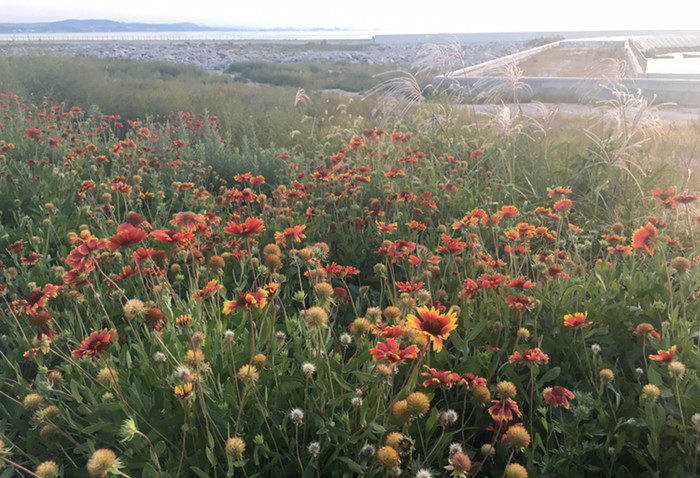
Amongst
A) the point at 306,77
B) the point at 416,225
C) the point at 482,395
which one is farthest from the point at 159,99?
the point at 306,77

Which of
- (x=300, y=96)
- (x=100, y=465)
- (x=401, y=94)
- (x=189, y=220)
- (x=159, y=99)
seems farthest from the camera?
(x=159, y=99)

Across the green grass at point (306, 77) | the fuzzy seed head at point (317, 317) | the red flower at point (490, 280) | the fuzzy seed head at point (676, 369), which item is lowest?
the fuzzy seed head at point (676, 369)

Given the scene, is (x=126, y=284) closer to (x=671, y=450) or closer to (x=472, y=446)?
(x=472, y=446)

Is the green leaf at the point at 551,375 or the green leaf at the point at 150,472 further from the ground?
the green leaf at the point at 150,472

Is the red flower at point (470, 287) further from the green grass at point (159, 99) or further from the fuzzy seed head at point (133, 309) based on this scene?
the green grass at point (159, 99)

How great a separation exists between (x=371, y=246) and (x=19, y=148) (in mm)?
4029

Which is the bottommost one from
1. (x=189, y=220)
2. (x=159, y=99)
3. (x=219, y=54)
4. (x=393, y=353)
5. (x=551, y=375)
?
(x=551, y=375)

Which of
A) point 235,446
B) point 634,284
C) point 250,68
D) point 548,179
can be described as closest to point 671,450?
point 634,284

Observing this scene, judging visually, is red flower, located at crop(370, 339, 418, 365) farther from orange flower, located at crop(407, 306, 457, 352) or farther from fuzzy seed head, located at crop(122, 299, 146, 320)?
fuzzy seed head, located at crop(122, 299, 146, 320)

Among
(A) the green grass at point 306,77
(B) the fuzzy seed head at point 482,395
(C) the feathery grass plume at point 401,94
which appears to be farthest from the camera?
(A) the green grass at point 306,77

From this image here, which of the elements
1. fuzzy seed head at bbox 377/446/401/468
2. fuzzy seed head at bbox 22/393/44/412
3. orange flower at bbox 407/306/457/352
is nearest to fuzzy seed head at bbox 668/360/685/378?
orange flower at bbox 407/306/457/352

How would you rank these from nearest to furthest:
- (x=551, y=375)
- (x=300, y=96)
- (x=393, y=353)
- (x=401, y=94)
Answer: (x=393, y=353) < (x=551, y=375) < (x=401, y=94) < (x=300, y=96)

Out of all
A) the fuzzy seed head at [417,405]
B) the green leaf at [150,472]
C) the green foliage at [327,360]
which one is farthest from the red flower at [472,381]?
the green leaf at [150,472]

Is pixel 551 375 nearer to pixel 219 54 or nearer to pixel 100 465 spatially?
pixel 100 465
